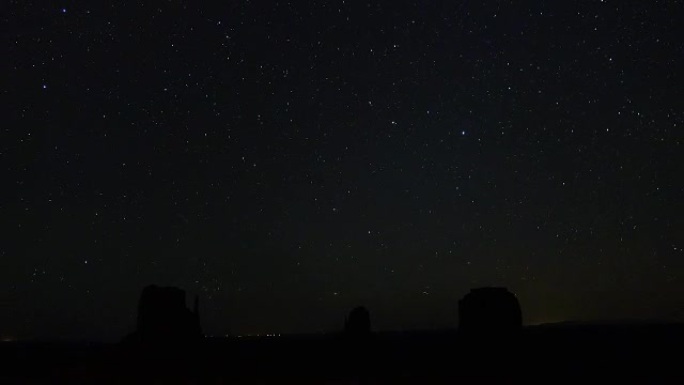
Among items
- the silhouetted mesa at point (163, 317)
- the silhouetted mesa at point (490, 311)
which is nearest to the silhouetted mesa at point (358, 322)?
→ the silhouetted mesa at point (163, 317)

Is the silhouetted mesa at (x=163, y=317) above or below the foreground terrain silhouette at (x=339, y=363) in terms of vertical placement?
above

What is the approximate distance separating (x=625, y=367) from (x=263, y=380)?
63.1 ft

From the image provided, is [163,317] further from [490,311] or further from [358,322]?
[490,311]

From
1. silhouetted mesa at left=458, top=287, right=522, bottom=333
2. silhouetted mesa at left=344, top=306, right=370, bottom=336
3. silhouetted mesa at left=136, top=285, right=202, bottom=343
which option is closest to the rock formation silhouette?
silhouetted mesa at left=136, top=285, right=202, bottom=343

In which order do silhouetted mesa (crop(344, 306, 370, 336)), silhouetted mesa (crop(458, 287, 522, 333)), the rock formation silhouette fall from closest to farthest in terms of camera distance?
silhouetted mesa (crop(458, 287, 522, 333)) → the rock formation silhouette → silhouetted mesa (crop(344, 306, 370, 336))

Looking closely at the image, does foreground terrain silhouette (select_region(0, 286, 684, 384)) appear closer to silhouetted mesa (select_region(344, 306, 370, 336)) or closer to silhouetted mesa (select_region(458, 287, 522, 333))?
silhouetted mesa (select_region(458, 287, 522, 333))

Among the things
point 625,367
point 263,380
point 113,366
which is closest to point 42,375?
point 113,366

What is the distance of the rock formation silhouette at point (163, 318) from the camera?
29172 mm

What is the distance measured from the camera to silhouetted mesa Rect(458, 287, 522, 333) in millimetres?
24531

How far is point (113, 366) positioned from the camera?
2539 cm

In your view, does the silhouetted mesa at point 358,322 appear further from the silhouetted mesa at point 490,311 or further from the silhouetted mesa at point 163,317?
the silhouetted mesa at point 490,311

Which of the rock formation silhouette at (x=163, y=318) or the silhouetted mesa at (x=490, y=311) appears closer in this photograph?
the silhouetted mesa at (x=490, y=311)

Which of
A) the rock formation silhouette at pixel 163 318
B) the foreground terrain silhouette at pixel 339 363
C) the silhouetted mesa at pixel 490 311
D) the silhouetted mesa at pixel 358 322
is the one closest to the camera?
the foreground terrain silhouette at pixel 339 363

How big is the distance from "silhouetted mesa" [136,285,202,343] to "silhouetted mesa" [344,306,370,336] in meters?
8.47
